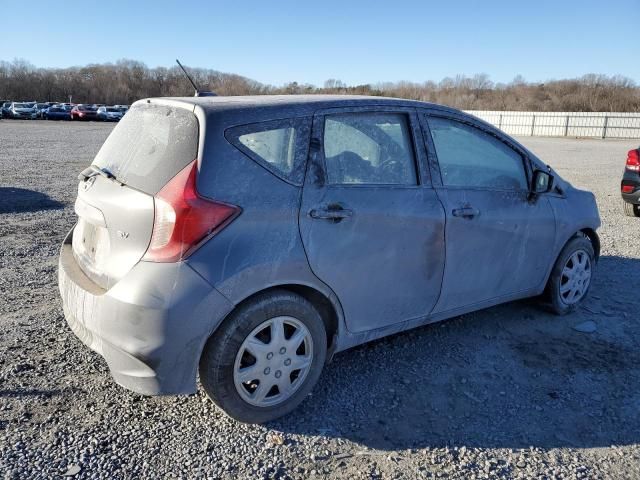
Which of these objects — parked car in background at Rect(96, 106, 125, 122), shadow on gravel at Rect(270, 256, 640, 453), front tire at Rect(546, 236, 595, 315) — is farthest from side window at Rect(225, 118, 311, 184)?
parked car in background at Rect(96, 106, 125, 122)

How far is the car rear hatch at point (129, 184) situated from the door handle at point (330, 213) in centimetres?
72

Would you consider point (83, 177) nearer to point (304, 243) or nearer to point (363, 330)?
point (304, 243)

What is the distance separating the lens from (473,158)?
395cm

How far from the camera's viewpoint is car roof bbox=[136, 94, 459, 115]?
9.74ft

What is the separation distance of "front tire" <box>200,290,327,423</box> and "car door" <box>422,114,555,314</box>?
112 cm

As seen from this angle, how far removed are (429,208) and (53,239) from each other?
204 inches

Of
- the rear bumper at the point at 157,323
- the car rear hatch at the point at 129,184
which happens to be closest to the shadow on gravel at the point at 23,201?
the car rear hatch at the point at 129,184

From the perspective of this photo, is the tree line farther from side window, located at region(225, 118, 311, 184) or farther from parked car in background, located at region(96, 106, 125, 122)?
side window, located at region(225, 118, 311, 184)

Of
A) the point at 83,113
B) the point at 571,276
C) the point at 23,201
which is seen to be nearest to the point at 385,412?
the point at 571,276

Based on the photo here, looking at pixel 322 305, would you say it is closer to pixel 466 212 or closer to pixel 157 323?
pixel 157 323

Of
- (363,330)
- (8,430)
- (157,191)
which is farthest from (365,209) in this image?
(8,430)

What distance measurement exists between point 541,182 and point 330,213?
2.15m

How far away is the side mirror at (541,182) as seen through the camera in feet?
14.0

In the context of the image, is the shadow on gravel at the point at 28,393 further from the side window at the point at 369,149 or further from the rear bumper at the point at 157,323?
the side window at the point at 369,149
